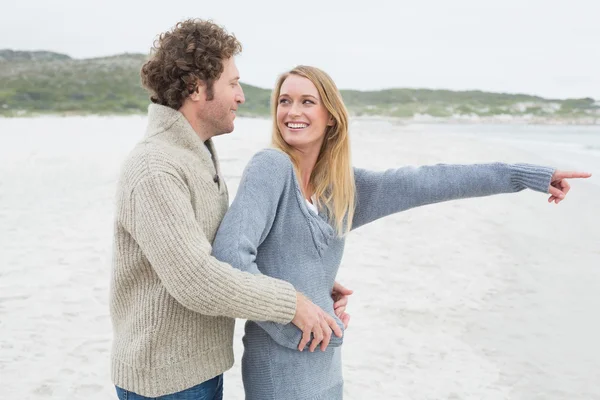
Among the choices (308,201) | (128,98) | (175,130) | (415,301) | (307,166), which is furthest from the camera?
(128,98)

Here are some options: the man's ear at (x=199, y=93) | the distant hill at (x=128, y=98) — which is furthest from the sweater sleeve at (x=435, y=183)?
the distant hill at (x=128, y=98)

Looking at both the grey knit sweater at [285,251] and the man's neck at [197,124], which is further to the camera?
the man's neck at [197,124]

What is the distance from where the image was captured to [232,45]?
6.21ft

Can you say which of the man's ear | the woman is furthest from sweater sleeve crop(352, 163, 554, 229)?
the man's ear

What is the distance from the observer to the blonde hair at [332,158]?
2.09 meters

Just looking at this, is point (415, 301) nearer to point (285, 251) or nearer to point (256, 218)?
point (285, 251)

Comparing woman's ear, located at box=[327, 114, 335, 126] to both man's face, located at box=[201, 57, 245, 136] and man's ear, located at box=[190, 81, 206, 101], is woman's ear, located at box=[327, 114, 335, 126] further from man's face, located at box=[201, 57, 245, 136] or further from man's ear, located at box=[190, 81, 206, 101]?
man's ear, located at box=[190, 81, 206, 101]

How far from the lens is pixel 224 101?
75.1 inches

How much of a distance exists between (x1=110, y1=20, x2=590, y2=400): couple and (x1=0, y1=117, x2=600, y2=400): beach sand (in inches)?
78.7

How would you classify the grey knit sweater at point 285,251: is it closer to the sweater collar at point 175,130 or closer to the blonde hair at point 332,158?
the blonde hair at point 332,158

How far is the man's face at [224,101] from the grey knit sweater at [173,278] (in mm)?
96

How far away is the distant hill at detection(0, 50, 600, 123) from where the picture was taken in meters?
55.4

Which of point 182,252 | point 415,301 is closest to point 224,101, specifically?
point 182,252

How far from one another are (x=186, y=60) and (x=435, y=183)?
97 centimetres
